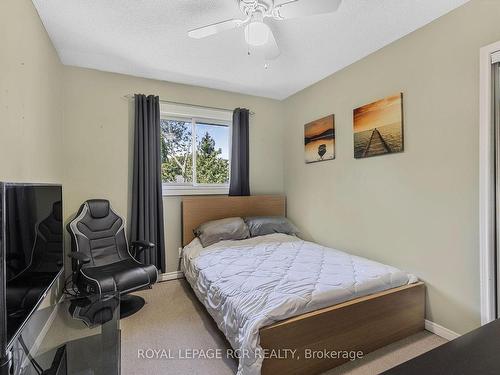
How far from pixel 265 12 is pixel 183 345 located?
2523 mm

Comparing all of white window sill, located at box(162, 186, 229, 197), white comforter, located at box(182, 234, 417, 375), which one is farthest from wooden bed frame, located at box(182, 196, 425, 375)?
white window sill, located at box(162, 186, 229, 197)

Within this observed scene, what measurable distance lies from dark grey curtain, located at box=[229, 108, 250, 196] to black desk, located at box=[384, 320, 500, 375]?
121 inches

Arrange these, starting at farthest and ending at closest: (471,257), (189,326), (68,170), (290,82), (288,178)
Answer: (288,178) → (290,82) → (68,170) → (189,326) → (471,257)

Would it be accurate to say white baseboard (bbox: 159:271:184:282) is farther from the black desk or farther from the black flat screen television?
the black desk

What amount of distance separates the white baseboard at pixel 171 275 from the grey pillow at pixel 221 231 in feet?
1.88

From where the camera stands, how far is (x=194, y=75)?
3.13 metres

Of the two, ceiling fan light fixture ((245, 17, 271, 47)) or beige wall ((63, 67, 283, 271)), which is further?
beige wall ((63, 67, 283, 271))

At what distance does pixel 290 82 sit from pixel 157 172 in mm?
2073

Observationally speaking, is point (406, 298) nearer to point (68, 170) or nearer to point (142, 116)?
point (142, 116)

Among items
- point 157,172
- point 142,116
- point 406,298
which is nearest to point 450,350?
point 406,298

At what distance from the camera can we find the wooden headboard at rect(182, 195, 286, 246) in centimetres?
333

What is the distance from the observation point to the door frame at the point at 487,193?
69.7 inches

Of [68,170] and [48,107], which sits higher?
[48,107]

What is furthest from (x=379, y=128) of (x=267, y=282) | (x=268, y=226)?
(x=267, y=282)
